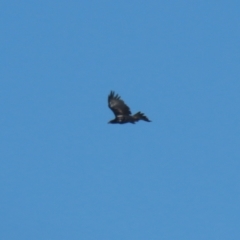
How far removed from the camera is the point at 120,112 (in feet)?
117

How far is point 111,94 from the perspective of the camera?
3584 centimetres

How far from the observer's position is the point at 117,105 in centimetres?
3572

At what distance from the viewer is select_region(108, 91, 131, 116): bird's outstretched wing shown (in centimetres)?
3547

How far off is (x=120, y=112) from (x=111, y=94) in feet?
3.95

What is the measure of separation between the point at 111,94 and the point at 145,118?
9.58ft

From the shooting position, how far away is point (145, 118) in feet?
112

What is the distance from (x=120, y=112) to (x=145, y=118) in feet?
6.64

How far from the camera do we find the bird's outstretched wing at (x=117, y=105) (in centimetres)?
3547
